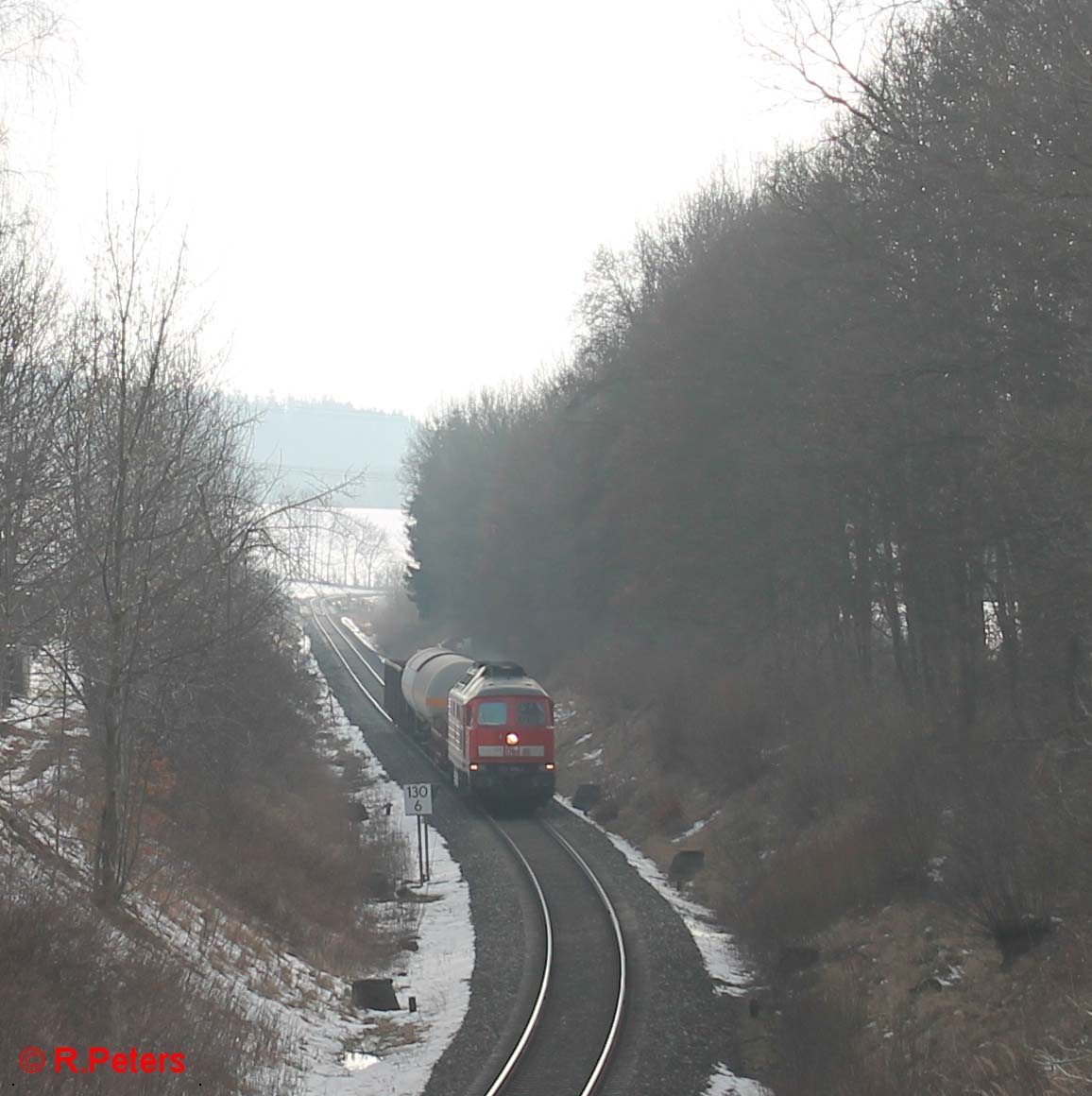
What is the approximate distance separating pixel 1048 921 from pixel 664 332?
21436mm

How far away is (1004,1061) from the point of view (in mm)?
10469

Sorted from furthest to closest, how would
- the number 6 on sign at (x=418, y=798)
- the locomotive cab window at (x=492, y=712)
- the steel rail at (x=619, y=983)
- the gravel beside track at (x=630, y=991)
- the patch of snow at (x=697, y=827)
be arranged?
the locomotive cab window at (x=492, y=712) < the patch of snow at (x=697, y=827) < the number 6 on sign at (x=418, y=798) < the gravel beside track at (x=630, y=991) < the steel rail at (x=619, y=983)

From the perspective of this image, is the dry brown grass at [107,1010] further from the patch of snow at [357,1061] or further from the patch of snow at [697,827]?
the patch of snow at [697,827]

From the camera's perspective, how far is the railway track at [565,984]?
37.7 ft

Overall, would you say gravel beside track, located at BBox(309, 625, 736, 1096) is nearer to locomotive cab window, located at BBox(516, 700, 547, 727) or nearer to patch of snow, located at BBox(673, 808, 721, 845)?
patch of snow, located at BBox(673, 808, 721, 845)

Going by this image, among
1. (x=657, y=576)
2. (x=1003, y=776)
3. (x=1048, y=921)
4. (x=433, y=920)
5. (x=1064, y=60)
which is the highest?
(x=1064, y=60)

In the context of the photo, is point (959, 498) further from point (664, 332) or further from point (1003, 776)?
point (664, 332)

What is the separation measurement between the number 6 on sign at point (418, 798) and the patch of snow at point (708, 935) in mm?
3893

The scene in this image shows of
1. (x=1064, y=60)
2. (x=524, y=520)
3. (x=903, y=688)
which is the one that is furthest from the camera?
(x=524, y=520)

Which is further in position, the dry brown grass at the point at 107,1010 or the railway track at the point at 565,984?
the railway track at the point at 565,984

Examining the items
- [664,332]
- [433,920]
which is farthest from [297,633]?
[433,920]
